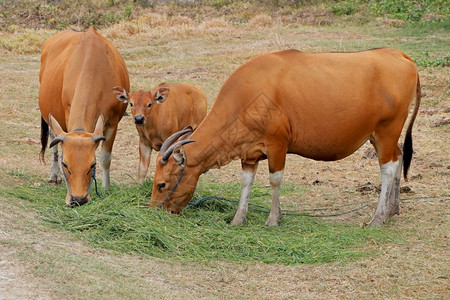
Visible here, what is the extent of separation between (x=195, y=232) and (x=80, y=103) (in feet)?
7.10

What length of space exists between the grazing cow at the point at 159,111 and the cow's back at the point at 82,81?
24cm

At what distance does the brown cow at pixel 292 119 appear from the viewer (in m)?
7.90

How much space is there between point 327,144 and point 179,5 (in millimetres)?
21386

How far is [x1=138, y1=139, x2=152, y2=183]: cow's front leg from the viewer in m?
9.79

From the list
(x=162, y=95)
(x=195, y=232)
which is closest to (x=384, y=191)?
(x=195, y=232)

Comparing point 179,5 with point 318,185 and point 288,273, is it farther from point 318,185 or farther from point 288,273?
point 288,273

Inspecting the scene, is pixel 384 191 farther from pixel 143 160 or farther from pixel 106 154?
pixel 106 154

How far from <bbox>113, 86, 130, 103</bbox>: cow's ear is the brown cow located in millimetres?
1175

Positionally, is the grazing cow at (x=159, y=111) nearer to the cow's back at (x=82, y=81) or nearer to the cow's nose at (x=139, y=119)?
the cow's nose at (x=139, y=119)

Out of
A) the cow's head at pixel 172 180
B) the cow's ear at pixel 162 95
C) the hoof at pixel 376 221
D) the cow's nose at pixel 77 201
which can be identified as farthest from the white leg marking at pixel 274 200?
the cow's ear at pixel 162 95

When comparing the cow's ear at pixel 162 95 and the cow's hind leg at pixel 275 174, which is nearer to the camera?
the cow's hind leg at pixel 275 174

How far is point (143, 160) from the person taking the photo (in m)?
9.90

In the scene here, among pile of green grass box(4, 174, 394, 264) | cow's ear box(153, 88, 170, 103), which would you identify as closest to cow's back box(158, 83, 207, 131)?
→ cow's ear box(153, 88, 170, 103)

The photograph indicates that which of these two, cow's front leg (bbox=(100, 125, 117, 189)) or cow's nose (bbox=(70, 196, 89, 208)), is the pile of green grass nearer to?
cow's nose (bbox=(70, 196, 89, 208))
